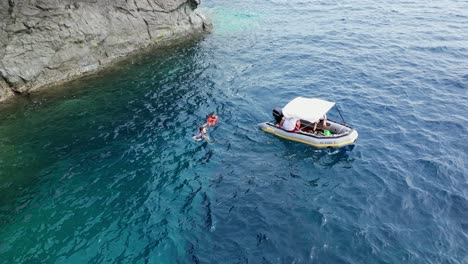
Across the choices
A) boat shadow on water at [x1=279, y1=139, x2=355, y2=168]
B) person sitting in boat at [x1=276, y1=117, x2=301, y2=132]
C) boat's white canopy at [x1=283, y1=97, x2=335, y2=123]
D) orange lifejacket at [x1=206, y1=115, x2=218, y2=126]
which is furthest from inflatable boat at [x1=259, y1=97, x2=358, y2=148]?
orange lifejacket at [x1=206, y1=115, x2=218, y2=126]

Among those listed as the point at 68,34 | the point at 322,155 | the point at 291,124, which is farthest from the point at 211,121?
the point at 68,34

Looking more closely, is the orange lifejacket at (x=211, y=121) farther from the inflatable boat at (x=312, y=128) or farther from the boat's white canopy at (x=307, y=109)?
the boat's white canopy at (x=307, y=109)

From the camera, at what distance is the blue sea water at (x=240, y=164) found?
72.3 feet

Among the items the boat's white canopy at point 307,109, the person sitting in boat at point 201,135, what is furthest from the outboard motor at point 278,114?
the person sitting in boat at point 201,135

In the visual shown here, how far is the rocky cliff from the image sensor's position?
3684cm

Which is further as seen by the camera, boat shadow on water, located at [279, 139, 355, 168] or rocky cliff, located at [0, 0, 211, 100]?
rocky cliff, located at [0, 0, 211, 100]

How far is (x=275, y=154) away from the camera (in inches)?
1183

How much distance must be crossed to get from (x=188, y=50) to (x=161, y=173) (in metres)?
25.1

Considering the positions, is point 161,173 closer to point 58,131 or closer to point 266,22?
point 58,131

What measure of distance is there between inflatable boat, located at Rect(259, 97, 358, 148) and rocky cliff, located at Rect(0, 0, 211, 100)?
22385 mm

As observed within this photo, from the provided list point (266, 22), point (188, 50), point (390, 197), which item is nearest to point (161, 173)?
point (390, 197)

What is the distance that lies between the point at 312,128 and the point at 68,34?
89.1ft

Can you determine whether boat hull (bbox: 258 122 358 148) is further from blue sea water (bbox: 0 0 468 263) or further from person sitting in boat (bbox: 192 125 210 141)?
person sitting in boat (bbox: 192 125 210 141)

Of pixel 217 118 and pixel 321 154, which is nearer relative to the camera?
pixel 321 154
